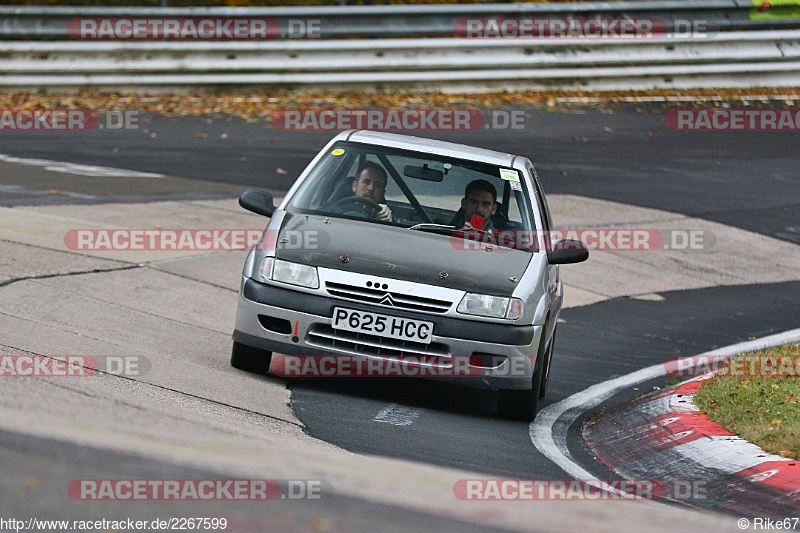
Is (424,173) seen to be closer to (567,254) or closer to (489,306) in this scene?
(567,254)

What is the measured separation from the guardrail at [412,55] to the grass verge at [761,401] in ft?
39.0

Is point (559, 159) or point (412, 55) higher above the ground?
point (412, 55)

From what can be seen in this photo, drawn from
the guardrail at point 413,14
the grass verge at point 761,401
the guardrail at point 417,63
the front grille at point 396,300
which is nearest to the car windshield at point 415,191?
the front grille at point 396,300

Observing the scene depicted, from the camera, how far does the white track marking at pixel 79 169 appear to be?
1400 centimetres

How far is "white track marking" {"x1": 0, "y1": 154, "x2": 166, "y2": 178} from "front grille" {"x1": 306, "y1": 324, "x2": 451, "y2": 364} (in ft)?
25.5

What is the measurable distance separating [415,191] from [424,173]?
5.5 inches

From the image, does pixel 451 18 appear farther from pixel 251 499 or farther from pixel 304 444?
pixel 251 499

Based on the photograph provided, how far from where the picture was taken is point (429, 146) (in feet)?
26.7

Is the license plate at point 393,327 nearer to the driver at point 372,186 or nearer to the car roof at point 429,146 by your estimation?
the driver at point 372,186

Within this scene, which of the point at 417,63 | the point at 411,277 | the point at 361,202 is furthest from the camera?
the point at 417,63

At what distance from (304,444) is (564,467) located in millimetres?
1447

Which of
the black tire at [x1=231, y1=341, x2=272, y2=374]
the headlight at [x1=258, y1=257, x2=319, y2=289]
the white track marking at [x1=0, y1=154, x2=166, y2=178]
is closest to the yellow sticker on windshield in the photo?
the headlight at [x1=258, y1=257, x2=319, y2=289]

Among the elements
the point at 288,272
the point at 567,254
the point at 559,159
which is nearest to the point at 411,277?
the point at 288,272

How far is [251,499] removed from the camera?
387 centimetres
